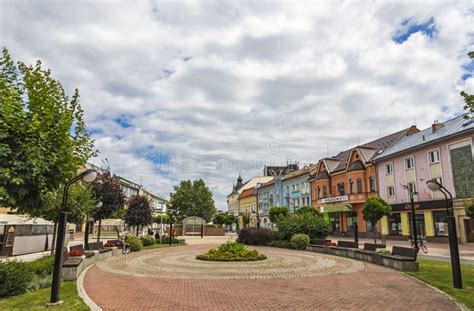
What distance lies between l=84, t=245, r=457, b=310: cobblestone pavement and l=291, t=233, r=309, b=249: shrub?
817cm

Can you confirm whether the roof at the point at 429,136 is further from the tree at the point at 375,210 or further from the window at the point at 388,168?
the tree at the point at 375,210

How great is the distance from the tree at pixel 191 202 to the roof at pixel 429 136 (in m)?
38.8

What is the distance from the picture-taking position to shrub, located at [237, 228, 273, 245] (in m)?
28.1

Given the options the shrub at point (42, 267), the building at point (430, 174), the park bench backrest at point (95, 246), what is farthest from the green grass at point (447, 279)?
the park bench backrest at point (95, 246)

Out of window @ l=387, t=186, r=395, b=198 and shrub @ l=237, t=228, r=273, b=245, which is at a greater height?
window @ l=387, t=186, r=395, b=198

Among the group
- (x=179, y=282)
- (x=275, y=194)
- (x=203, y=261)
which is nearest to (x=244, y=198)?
(x=275, y=194)

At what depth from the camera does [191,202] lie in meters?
68.8

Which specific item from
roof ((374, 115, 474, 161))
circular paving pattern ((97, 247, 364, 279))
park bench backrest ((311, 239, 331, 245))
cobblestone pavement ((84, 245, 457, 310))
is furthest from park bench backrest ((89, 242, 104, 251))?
roof ((374, 115, 474, 161))

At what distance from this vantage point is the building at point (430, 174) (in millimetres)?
28172

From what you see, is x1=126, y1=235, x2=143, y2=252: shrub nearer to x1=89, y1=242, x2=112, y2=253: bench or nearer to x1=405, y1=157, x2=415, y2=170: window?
x1=89, y1=242, x2=112, y2=253: bench

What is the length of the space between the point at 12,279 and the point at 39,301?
53.4 inches

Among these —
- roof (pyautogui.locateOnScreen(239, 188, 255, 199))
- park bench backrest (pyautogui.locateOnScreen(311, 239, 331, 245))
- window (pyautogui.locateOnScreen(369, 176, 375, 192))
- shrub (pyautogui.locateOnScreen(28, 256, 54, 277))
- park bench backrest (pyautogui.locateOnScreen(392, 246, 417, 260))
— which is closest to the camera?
shrub (pyautogui.locateOnScreen(28, 256, 54, 277))

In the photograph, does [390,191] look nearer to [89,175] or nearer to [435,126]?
[435,126]

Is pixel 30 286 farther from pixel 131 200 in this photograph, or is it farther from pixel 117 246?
pixel 131 200
